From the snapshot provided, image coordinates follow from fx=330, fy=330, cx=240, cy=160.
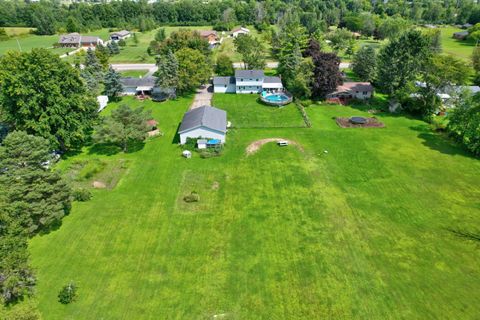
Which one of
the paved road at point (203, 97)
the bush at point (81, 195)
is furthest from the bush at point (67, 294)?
the paved road at point (203, 97)

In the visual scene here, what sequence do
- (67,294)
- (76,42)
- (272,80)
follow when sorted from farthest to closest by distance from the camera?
1. (76,42)
2. (272,80)
3. (67,294)

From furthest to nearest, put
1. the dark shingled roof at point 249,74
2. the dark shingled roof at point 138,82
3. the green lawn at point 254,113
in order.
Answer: the dark shingled roof at point 249,74
the dark shingled roof at point 138,82
the green lawn at point 254,113

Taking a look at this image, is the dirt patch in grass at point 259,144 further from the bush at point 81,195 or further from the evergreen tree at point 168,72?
the evergreen tree at point 168,72

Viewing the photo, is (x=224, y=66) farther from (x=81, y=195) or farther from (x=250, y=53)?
(x=81, y=195)

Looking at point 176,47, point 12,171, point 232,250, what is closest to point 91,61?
point 176,47

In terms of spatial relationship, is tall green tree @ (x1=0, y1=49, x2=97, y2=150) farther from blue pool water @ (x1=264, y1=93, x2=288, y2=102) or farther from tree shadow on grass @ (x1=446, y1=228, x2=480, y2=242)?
tree shadow on grass @ (x1=446, y1=228, x2=480, y2=242)

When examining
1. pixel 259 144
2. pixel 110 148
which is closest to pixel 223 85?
pixel 259 144

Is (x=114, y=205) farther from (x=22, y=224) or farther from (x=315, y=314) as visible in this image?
(x=315, y=314)
